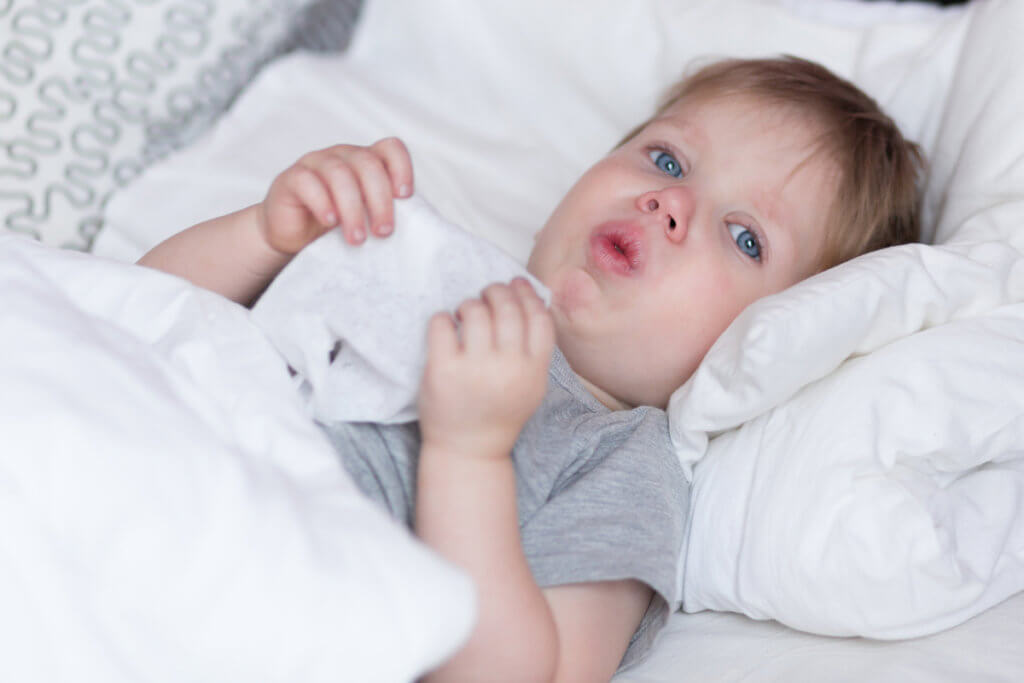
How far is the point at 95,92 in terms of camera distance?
1324mm

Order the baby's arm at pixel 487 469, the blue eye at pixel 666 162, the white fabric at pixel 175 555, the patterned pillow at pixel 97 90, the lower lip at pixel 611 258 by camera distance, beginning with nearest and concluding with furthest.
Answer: the white fabric at pixel 175 555 → the baby's arm at pixel 487 469 → the lower lip at pixel 611 258 → the blue eye at pixel 666 162 → the patterned pillow at pixel 97 90

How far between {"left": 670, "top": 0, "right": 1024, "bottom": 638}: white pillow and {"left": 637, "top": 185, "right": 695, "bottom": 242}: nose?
0.46ft

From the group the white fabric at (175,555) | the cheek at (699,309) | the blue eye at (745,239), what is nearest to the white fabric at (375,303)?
the white fabric at (175,555)

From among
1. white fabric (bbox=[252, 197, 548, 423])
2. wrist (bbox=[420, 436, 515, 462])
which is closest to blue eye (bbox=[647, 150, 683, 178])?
white fabric (bbox=[252, 197, 548, 423])

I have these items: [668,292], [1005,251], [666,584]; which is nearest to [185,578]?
[666,584]

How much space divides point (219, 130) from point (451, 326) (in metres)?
0.83

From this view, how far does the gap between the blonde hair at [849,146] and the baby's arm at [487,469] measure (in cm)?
56

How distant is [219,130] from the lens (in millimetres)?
1421

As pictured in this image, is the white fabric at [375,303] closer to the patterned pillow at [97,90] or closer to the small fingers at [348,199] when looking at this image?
the small fingers at [348,199]

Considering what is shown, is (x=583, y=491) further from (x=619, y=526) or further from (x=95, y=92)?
(x=95, y=92)

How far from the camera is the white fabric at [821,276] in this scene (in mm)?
839

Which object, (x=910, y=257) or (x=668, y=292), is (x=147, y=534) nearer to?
(x=668, y=292)

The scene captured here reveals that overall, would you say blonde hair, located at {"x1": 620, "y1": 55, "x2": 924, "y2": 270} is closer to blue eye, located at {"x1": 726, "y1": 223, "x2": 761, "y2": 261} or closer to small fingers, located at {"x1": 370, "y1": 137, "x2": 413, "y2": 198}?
blue eye, located at {"x1": 726, "y1": 223, "x2": 761, "y2": 261}

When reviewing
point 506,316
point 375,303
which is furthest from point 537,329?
point 375,303
